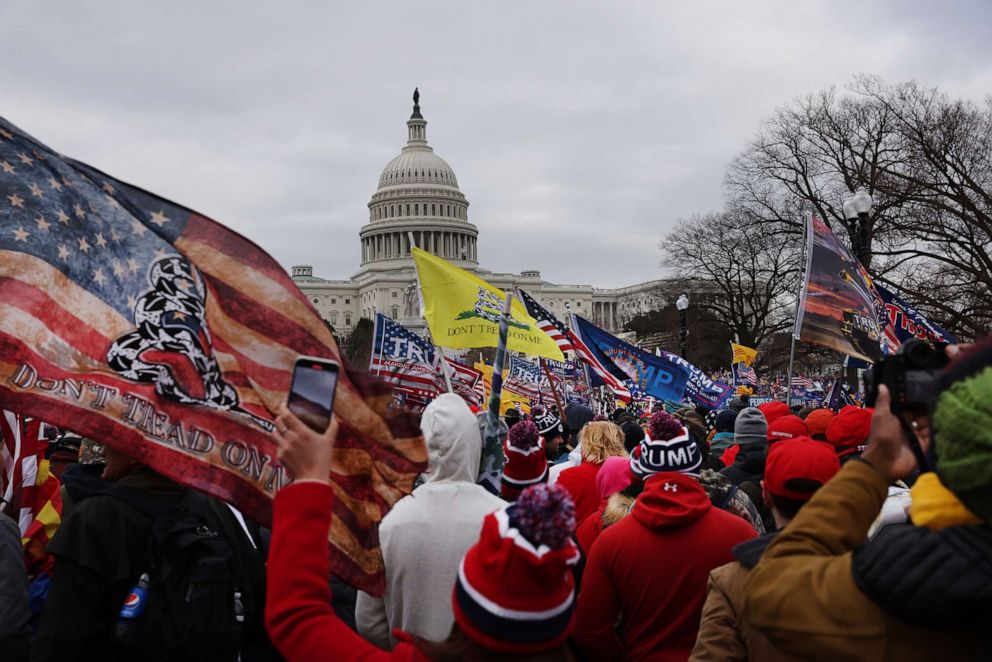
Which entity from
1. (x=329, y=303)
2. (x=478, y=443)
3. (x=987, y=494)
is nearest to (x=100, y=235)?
(x=478, y=443)

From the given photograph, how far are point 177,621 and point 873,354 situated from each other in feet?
21.1

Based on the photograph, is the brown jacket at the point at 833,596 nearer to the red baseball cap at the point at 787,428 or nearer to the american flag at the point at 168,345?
the american flag at the point at 168,345

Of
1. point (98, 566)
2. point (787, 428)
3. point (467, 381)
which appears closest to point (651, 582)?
point (98, 566)

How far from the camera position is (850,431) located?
5.01 meters

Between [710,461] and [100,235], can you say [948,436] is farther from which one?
[710,461]

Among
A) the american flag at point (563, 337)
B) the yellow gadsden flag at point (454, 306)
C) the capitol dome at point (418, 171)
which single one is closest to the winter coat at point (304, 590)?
the yellow gadsden flag at point (454, 306)

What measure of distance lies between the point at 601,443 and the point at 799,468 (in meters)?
2.38

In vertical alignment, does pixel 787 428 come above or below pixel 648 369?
below

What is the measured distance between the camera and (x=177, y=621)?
298 centimetres

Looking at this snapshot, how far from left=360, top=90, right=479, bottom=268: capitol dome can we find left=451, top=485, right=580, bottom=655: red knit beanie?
112 meters

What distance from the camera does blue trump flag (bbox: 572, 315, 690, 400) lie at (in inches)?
465

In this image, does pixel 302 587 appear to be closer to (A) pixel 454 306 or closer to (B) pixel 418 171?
(A) pixel 454 306

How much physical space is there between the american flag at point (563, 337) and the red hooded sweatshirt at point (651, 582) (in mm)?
6377

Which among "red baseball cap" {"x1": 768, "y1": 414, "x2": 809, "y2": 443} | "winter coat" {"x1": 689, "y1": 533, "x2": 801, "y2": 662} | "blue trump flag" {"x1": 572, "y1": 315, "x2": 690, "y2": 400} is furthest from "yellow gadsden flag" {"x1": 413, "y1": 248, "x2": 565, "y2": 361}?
"winter coat" {"x1": 689, "y1": 533, "x2": 801, "y2": 662}
